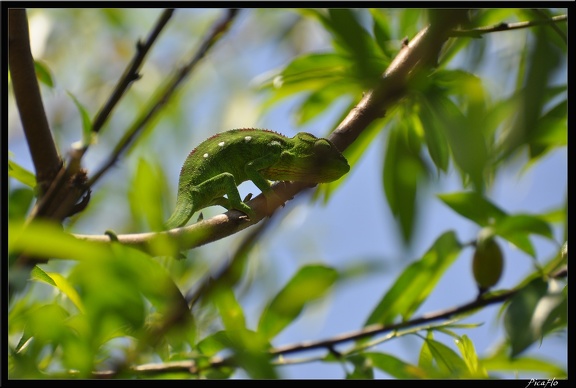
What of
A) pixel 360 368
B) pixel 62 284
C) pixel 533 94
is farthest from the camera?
pixel 360 368

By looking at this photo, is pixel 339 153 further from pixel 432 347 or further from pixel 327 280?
pixel 432 347

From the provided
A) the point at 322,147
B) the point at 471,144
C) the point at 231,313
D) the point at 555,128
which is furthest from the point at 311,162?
the point at 471,144

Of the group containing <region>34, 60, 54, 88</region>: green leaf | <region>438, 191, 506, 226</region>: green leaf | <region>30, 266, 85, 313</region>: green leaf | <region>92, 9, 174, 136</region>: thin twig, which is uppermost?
<region>34, 60, 54, 88</region>: green leaf

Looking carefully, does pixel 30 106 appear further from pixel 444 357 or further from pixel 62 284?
pixel 444 357

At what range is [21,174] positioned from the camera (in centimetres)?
107

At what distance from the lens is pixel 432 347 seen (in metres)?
1.07

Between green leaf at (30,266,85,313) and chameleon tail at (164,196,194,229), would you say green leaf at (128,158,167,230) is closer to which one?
green leaf at (30,266,85,313)

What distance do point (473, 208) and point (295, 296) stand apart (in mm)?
495

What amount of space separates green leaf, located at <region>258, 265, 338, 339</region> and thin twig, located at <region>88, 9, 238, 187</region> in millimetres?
277

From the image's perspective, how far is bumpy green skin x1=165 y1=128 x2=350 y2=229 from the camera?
124cm

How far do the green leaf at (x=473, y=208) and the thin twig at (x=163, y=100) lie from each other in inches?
21.8

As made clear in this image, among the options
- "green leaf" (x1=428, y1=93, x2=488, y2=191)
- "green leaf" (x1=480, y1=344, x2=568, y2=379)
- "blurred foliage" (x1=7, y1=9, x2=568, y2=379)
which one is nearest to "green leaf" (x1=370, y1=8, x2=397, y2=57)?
"blurred foliage" (x1=7, y1=9, x2=568, y2=379)
